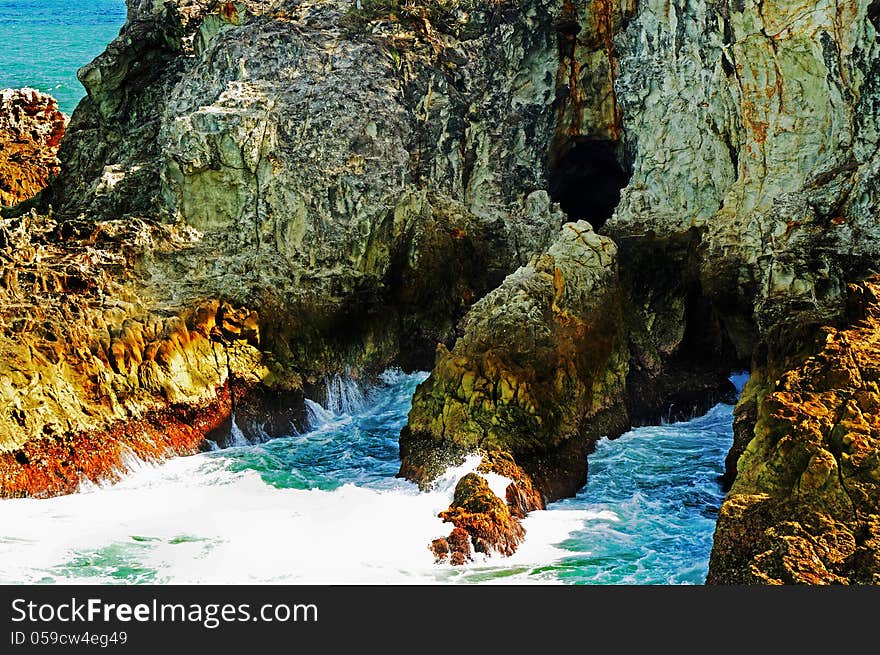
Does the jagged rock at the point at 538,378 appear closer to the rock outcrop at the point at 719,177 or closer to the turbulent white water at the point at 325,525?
the rock outcrop at the point at 719,177

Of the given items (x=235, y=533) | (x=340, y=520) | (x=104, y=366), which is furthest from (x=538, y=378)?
(x=104, y=366)

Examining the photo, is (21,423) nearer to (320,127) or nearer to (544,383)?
(544,383)

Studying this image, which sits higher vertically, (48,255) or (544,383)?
(48,255)

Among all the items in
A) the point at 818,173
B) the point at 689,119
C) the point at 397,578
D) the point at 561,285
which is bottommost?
the point at 397,578

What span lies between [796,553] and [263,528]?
312 inches

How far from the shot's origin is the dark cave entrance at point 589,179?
2934cm

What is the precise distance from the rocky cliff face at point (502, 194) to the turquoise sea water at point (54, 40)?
17750 millimetres

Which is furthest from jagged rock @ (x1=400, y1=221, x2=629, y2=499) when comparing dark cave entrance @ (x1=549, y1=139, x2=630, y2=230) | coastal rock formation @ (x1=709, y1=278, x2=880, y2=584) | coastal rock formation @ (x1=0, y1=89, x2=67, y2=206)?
coastal rock formation @ (x1=0, y1=89, x2=67, y2=206)

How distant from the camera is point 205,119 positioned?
27234 millimetres

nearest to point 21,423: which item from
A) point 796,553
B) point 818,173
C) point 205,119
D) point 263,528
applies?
point 263,528

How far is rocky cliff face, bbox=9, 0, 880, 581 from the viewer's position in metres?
21.6

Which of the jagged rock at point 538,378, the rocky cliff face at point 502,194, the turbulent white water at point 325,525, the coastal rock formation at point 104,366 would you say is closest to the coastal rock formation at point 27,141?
the rocky cliff face at point 502,194

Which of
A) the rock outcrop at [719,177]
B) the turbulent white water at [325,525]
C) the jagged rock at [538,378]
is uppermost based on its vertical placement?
the rock outcrop at [719,177]

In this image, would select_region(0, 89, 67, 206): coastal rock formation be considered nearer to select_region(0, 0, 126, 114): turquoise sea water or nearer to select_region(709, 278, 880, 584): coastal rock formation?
select_region(0, 0, 126, 114): turquoise sea water
